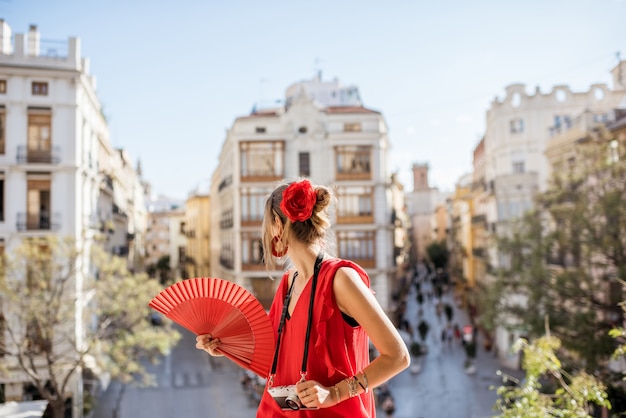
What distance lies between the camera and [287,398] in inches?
74.9

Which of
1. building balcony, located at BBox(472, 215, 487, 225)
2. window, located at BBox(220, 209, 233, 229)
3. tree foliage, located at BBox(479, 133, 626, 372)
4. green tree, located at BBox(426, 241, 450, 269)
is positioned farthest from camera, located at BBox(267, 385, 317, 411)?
green tree, located at BBox(426, 241, 450, 269)

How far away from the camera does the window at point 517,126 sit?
83.0 feet

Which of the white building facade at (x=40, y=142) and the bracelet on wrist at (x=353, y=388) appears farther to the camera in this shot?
the white building facade at (x=40, y=142)

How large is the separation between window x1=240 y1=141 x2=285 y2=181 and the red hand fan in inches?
857

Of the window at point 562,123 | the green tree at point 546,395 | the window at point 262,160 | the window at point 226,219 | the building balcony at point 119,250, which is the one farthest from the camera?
the building balcony at point 119,250

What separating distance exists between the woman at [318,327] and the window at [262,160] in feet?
71.8

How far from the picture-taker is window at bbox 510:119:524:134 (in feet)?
83.0

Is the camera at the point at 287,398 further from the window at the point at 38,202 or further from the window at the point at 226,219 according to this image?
the window at the point at 226,219

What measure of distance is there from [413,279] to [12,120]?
49208 millimetres

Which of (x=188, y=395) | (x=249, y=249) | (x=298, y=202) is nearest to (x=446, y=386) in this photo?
(x=188, y=395)

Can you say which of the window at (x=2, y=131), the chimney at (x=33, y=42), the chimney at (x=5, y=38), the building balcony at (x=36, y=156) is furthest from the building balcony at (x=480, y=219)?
the chimney at (x=5, y=38)

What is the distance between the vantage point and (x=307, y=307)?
2.05 metres

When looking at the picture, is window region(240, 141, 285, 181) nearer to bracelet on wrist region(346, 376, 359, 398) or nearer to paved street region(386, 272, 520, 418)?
paved street region(386, 272, 520, 418)

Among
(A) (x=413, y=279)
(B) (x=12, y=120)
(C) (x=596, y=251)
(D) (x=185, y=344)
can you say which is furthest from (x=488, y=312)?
(A) (x=413, y=279)
